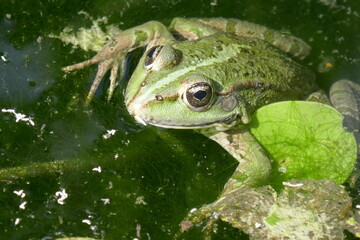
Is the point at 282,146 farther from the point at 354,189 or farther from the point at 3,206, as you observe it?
the point at 3,206

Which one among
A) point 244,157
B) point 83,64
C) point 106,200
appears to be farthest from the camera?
point 83,64

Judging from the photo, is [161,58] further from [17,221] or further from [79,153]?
[17,221]

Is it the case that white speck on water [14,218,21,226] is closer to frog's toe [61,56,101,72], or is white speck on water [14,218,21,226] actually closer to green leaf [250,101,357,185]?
frog's toe [61,56,101,72]

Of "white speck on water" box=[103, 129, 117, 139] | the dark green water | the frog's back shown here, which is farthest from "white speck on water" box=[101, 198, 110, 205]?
the frog's back

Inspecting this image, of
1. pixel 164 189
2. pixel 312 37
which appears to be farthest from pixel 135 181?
pixel 312 37

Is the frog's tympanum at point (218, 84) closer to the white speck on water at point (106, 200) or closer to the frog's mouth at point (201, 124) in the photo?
the frog's mouth at point (201, 124)

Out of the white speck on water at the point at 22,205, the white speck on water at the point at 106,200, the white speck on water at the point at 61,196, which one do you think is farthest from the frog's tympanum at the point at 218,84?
the white speck on water at the point at 22,205

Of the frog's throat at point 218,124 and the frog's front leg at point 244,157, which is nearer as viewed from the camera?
the frog's throat at point 218,124

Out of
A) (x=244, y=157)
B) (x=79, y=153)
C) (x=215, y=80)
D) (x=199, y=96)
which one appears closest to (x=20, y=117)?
(x=79, y=153)

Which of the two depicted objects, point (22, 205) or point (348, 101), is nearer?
point (22, 205)
